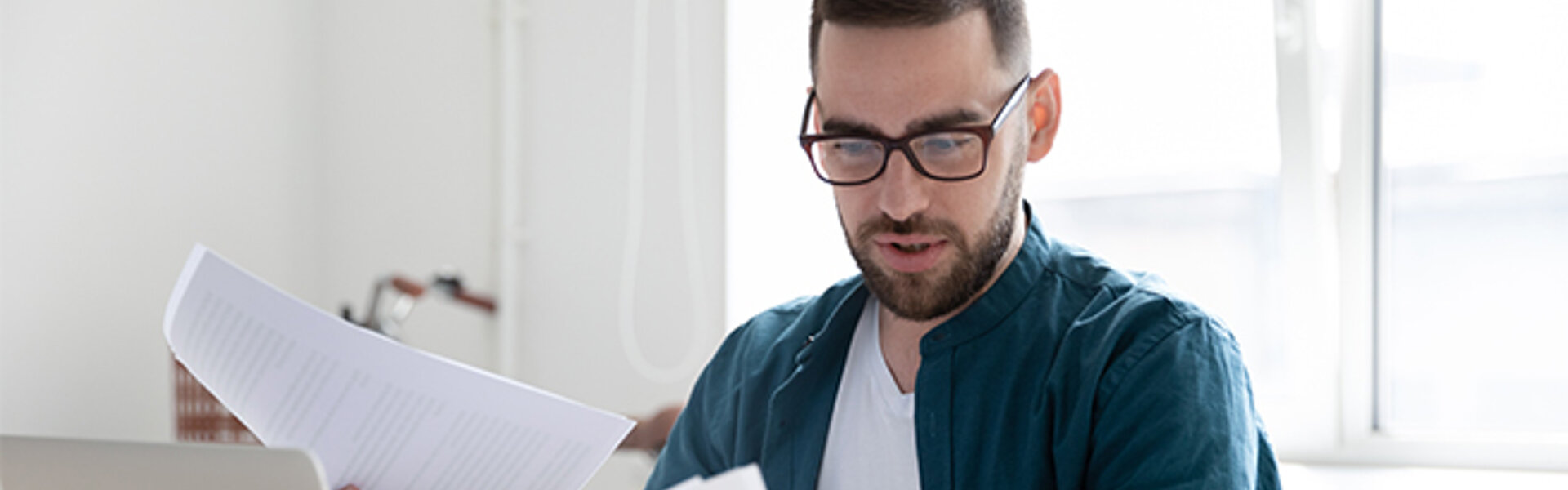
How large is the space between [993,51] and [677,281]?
1.37m

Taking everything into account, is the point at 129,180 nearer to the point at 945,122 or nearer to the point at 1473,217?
the point at 945,122

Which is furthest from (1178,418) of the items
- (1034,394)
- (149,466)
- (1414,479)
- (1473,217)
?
(1473,217)

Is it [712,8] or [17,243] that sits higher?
[712,8]

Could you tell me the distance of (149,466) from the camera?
26.5 inches

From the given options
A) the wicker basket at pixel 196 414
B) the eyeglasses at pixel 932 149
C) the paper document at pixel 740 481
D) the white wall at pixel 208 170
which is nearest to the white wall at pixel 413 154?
the white wall at pixel 208 170

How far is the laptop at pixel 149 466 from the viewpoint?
0.66 meters

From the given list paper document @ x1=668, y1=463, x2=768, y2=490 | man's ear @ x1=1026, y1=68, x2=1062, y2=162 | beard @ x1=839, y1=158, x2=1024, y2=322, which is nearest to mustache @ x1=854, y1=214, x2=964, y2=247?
beard @ x1=839, y1=158, x2=1024, y2=322

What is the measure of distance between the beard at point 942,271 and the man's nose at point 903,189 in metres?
0.02

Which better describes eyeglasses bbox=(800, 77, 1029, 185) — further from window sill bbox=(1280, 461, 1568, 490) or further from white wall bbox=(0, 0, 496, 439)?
white wall bbox=(0, 0, 496, 439)

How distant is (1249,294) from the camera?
6.76 feet

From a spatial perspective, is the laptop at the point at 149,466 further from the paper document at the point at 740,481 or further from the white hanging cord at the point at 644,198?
the white hanging cord at the point at 644,198

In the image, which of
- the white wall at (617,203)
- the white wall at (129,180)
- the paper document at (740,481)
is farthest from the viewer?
the white wall at (617,203)

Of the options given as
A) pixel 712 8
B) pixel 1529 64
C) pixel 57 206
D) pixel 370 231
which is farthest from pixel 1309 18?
pixel 57 206

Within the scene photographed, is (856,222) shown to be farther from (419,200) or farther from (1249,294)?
(419,200)
